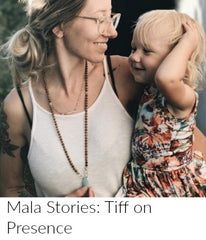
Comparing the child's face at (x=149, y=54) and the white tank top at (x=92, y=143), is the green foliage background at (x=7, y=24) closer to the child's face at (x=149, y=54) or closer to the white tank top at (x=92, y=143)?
the white tank top at (x=92, y=143)

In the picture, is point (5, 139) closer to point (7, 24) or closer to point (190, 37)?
point (7, 24)

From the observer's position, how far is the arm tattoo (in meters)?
1.62

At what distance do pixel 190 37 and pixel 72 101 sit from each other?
0.39m

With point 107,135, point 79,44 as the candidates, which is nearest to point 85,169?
point 107,135

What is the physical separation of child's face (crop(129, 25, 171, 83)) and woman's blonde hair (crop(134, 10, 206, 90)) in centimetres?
1

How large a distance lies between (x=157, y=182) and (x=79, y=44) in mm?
446

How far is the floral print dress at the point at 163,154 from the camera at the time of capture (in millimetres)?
1460

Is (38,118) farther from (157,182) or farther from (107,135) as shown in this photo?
(157,182)

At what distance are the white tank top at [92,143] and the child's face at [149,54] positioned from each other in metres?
0.11

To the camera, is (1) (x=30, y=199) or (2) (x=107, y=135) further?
(1) (x=30, y=199)

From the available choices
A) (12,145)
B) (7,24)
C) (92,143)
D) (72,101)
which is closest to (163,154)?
(92,143)

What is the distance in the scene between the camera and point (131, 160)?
5.09 ft

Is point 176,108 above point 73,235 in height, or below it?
above

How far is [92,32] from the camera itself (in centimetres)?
150
